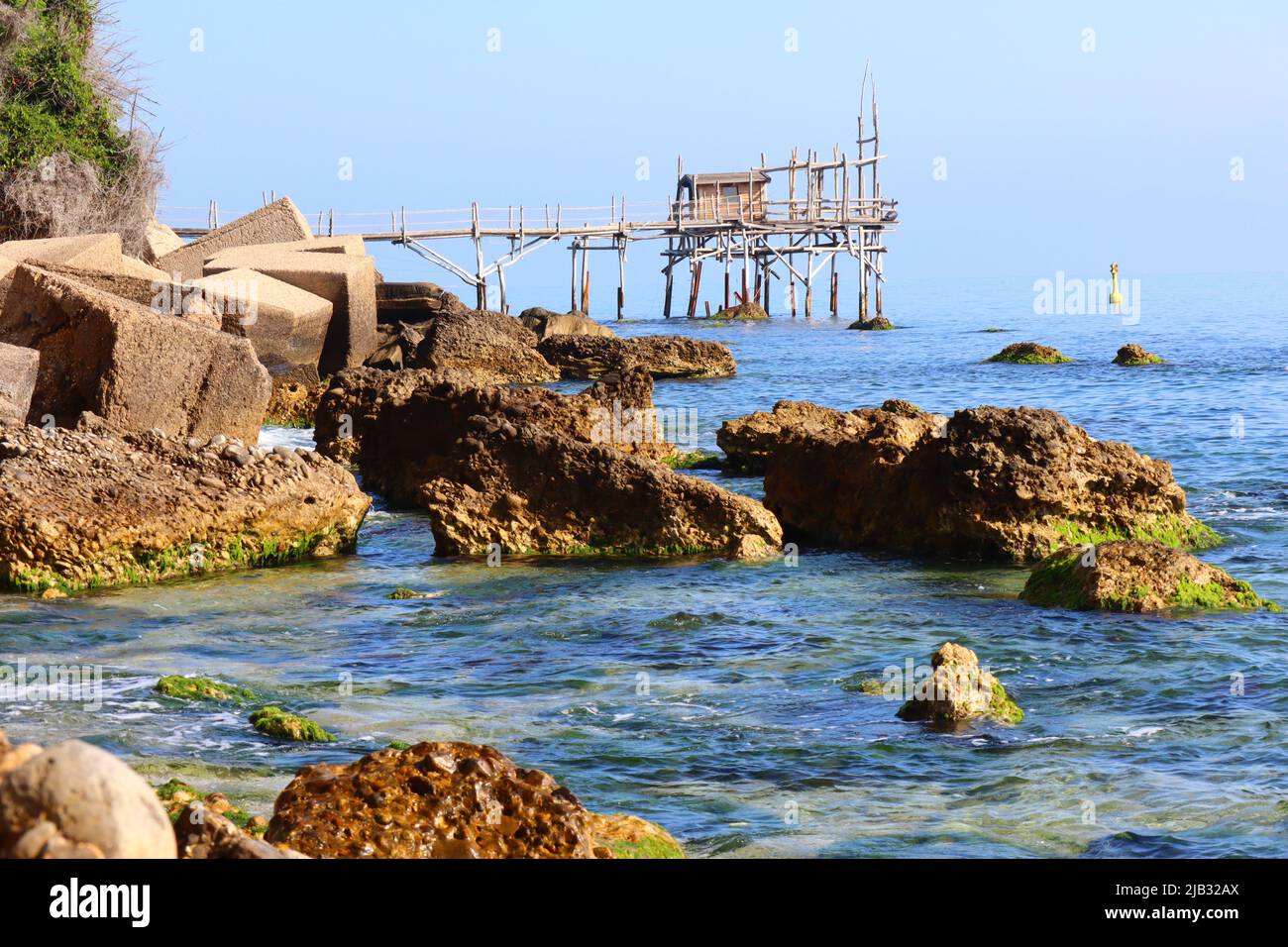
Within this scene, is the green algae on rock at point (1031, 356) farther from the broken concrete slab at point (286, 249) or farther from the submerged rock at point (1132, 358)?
the broken concrete slab at point (286, 249)

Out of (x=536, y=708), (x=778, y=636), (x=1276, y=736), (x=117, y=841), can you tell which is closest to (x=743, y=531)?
(x=778, y=636)

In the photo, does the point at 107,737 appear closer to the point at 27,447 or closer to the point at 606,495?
the point at 27,447

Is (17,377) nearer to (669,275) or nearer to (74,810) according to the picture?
(74,810)

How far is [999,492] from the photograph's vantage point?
1203 cm

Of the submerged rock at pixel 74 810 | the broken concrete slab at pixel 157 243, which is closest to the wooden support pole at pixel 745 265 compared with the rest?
the broken concrete slab at pixel 157 243

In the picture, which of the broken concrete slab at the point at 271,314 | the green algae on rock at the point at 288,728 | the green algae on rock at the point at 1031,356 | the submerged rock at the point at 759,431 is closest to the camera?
the green algae on rock at the point at 288,728

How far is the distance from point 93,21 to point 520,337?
36.0 ft

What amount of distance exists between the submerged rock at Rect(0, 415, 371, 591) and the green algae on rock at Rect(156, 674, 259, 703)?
9.20ft

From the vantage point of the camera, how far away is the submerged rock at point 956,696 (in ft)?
24.3

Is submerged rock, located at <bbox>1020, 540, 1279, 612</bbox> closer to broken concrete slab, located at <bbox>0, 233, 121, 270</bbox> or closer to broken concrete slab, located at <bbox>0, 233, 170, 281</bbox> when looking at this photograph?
broken concrete slab, located at <bbox>0, 233, 170, 281</bbox>

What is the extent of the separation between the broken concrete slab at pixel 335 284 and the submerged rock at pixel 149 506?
441 inches

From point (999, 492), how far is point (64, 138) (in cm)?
2236

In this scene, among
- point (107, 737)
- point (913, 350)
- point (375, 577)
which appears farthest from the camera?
point (913, 350)

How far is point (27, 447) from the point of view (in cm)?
1070
